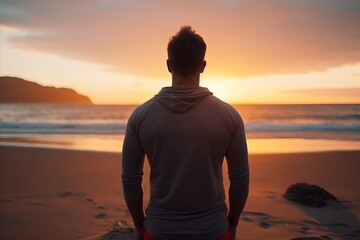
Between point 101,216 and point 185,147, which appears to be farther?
point 101,216

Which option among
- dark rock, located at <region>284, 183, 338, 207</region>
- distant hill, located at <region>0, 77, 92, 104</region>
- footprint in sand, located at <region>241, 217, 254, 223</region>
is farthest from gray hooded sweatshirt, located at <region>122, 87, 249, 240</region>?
distant hill, located at <region>0, 77, 92, 104</region>

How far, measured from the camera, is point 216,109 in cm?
179

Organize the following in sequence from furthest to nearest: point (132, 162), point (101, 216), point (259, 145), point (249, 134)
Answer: point (249, 134), point (259, 145), point (101, 216), point (132, 162)

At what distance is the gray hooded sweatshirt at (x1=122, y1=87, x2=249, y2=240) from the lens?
176 centimetres

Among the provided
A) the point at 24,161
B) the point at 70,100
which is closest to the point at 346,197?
the point at 24,161

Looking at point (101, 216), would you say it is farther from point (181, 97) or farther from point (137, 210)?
point (181, 97)

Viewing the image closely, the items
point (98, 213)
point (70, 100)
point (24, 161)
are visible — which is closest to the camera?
point (98, 213)

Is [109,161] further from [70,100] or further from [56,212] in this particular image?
[70,100]

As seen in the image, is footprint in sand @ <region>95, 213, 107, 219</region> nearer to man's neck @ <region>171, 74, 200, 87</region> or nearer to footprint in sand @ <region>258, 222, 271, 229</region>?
footprint in sand @ <region>258, 222, 271, 229</region>

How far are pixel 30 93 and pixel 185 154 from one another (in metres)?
162

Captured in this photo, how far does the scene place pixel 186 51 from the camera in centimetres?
176

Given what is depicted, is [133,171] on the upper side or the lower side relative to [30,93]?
lower

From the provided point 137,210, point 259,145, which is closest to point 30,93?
point 259,145

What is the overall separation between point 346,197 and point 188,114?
17.8 feet
